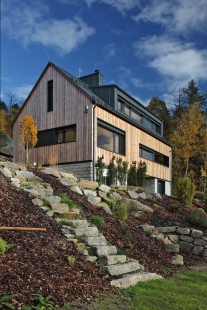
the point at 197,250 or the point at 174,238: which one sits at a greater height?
the point at 174,238

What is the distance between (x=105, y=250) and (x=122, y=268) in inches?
20.9

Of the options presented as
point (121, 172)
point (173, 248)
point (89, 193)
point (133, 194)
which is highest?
point (121, 172)

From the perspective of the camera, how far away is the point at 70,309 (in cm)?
364

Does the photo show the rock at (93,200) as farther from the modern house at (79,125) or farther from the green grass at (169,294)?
the modern house at (79,125)

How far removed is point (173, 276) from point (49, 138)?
12011mm

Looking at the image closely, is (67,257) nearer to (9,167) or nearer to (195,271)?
(195,271)

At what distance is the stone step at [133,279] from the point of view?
4.82 m

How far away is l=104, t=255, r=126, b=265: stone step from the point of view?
5558 mm

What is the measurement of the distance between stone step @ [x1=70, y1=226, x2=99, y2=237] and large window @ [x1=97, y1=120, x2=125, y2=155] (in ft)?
29.2

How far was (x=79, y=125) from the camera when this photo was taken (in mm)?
15297

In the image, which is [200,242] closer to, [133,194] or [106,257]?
[133,194]

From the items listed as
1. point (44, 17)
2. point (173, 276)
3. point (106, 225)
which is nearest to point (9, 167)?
point (106, 225)

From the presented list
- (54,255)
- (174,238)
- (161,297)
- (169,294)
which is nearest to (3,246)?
(54,255)

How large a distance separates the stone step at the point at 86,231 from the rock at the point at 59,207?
2.69ft
